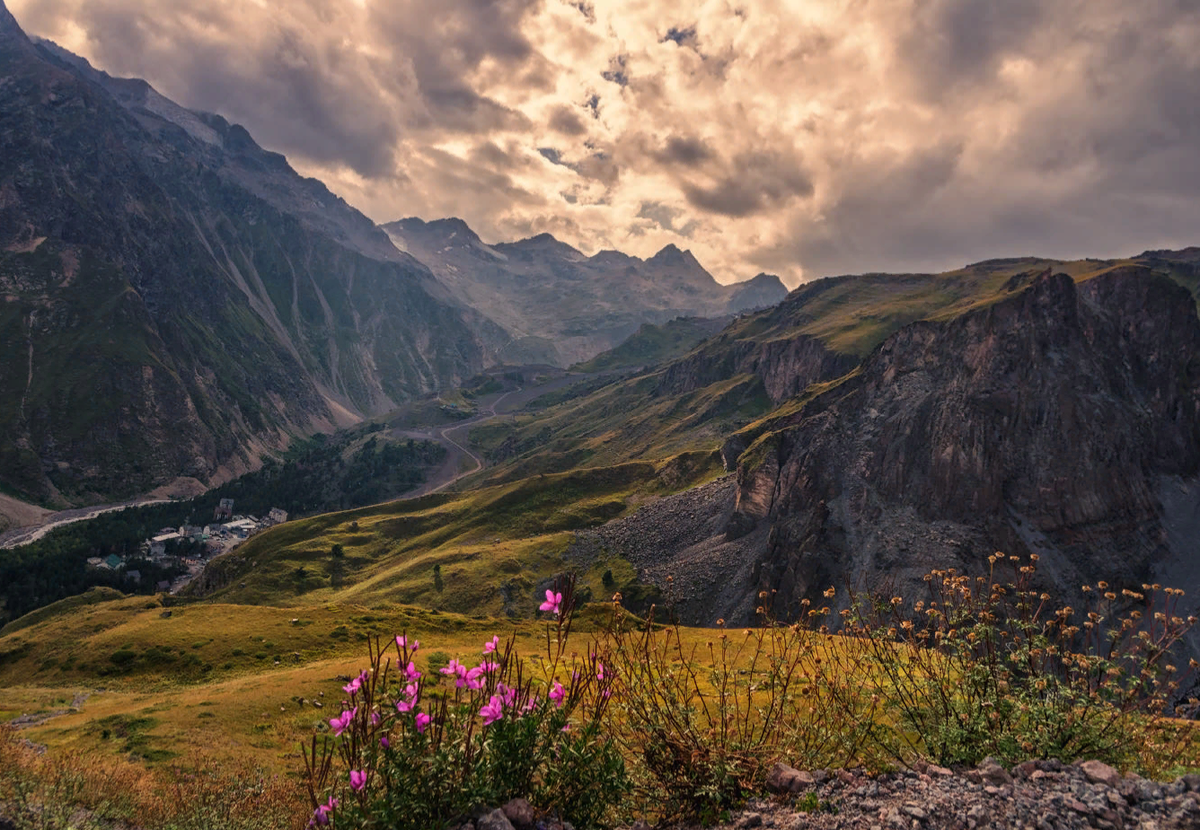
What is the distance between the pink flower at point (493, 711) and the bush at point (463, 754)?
13 mm

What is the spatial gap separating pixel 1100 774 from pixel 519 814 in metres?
7.98

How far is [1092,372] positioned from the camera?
97500 millimetres

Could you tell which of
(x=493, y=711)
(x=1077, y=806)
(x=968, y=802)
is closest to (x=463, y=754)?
(x=493, y=711)

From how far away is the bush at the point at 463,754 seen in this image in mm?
7129

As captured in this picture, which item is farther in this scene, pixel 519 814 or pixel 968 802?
pixel 968 802

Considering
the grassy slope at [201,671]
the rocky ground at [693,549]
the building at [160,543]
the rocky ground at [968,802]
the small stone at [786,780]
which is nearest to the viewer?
the rocky ground at [968,802]

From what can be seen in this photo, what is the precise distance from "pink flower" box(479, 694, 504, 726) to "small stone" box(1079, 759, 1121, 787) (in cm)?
821

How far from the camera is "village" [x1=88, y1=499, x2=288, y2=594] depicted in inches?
5335

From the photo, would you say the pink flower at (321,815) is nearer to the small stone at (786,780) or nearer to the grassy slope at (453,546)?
the small stone at (786,780)

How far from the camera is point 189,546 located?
154000 mm

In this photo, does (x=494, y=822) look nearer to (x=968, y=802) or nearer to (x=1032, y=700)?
(x=968, y=802)

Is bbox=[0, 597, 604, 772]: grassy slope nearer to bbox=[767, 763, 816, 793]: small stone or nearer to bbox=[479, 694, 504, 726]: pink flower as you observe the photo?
bbox=[767, 763, 816, 793]: small stone

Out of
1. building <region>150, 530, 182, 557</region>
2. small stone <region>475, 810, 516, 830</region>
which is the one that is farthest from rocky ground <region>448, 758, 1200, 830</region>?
building <region>150, 530, 182, 557</region>

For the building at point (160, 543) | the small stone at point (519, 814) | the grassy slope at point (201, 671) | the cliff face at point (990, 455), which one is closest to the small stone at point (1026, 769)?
the small stone at point (519, 814)
